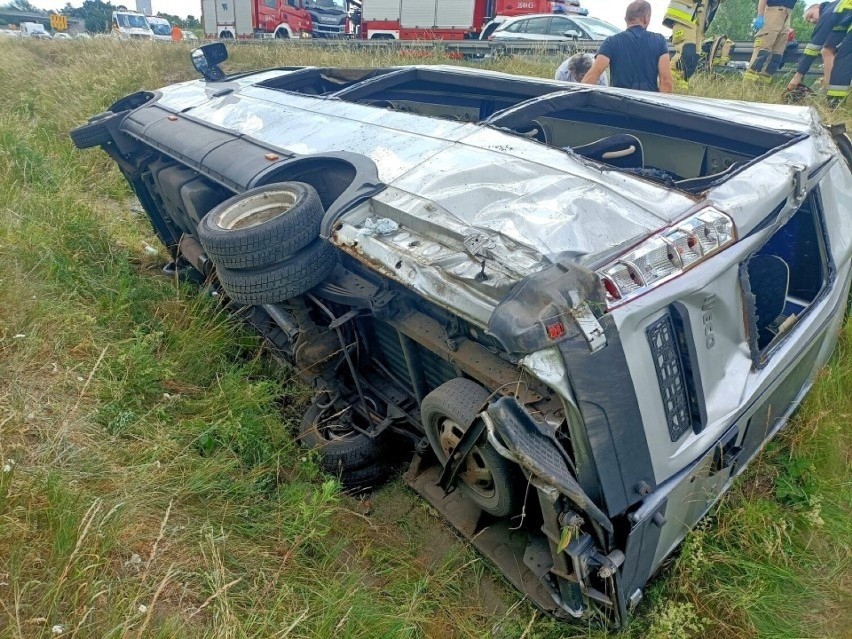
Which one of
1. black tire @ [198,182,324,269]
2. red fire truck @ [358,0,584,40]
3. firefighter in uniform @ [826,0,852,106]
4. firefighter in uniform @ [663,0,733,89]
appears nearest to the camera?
black tire @ [198,182,324,269]

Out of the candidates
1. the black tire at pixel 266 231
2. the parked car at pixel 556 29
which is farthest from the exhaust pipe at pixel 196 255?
the parked car at pixel 556 29

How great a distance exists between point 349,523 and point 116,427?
1054 mm

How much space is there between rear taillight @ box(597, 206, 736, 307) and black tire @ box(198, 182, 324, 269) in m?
1.22

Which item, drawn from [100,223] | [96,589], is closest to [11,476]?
[96,589]

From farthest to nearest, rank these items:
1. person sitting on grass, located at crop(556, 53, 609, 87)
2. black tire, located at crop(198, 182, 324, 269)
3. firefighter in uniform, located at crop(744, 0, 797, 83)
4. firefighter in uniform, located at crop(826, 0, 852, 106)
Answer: firefighter in uniform, located at crop(744, 0, 797, 83)
firefighter in uniform, located at crop(826, 0, 852, 106)
person sitting on grass, located at crop(556, 53, 609, 87)
black tire, located at crop(198, 182, 324, 269)

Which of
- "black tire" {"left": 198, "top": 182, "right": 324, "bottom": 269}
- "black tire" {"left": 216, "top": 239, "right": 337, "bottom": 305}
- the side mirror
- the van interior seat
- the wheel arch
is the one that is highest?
the side mirror

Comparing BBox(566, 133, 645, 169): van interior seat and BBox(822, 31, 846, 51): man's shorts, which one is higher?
BBox(822, 31, 846, 51): man's shorts

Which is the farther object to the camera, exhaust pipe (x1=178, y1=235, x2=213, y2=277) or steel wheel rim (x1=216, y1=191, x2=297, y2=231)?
exhaust pipe (x1=178, y1=235, x2=213, y2=277)

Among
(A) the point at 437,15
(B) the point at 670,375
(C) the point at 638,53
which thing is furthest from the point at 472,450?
(A) the point at 437,15

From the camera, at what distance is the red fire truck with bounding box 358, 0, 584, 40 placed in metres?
15.0

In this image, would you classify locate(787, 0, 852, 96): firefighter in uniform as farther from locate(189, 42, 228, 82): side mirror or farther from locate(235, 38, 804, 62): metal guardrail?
locate(189, 42, 228, 82): side mirror

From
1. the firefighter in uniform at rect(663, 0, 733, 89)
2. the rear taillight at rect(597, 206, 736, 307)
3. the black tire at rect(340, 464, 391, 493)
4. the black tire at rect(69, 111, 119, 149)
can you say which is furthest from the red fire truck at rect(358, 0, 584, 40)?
the rear taillight at rect(597, 206, 736, 307)

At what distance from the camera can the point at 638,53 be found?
4.41 m

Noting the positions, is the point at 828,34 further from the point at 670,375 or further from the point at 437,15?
the point at 437,15
